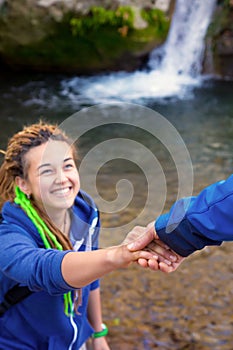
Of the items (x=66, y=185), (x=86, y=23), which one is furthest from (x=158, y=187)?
(x=86, y=23)

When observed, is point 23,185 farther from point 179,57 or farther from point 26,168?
point 179,57

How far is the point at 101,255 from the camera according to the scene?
1.53m

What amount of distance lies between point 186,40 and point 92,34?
7.18 feet

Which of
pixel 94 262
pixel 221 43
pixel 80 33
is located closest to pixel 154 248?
pixel 94 262

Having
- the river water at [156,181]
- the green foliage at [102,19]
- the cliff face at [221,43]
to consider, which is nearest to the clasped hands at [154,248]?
the river water at [156,181]

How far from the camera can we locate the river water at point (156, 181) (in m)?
3.06

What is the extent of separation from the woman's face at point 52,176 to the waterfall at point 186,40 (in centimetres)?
913

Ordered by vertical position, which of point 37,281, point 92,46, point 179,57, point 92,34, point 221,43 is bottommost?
point 37,281

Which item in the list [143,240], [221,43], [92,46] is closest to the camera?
[143,240]

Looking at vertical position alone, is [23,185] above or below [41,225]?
above

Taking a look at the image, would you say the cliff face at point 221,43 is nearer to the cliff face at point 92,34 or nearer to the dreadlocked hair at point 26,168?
the cliff face at point 92,34

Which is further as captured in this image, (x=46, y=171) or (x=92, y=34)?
(x=92, y=34)

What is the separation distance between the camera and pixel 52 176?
192cm

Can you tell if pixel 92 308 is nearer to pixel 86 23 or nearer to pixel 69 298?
pixel 69 298
